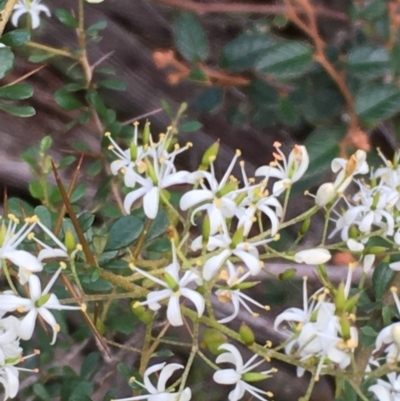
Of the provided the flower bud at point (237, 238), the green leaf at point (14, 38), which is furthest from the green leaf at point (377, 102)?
the green leaf at point (14, 38)

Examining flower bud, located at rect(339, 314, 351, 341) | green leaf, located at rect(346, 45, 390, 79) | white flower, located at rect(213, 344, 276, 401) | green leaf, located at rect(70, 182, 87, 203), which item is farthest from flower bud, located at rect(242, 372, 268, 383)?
Answer: green leaf, located at rect(346, 45, 390, 79)

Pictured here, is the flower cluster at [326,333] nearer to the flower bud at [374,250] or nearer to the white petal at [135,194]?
the flower bud at [374,250]

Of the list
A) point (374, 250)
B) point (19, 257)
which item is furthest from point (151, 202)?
point (374, 250)

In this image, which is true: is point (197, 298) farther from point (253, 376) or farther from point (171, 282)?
point (253, 376)

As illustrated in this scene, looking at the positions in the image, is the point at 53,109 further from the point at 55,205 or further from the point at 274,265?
the point at 274,265

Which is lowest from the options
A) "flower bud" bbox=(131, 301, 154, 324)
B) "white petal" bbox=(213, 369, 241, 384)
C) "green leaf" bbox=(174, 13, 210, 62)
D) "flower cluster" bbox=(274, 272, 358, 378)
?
"white petal" bbox=(213, 369, 241, 384)

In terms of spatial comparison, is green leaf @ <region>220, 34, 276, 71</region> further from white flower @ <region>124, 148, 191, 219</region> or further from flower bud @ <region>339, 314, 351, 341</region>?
flower bud @ <region>339, 314, 351, 341</region>

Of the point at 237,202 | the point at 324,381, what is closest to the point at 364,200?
the point at 237,202
